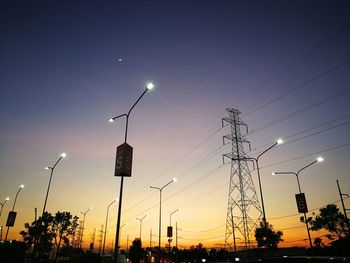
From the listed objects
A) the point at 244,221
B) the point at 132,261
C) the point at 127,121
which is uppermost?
the point at 127,121

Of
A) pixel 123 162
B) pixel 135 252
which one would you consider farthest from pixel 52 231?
pixel 123 162

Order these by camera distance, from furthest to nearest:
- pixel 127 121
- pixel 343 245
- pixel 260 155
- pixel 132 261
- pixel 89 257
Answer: pixel 132 261 → pixel 343 245 → pixel 89 257 → pixel 260 155 → pixel 127 121

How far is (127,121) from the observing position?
21.5m

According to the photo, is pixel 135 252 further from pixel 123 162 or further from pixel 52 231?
pixel 123 162

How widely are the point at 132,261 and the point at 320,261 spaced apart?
125338 mm

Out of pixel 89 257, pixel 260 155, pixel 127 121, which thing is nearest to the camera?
pixel 127 121

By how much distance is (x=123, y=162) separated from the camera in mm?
16688

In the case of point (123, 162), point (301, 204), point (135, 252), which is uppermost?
point (123, 162)

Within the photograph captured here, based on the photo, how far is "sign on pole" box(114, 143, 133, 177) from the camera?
16562mm

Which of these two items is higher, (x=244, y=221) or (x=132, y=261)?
(x=244, y=221)

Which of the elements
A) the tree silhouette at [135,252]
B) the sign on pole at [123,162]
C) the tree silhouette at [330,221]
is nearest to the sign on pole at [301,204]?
the sign on pole at [123,162]

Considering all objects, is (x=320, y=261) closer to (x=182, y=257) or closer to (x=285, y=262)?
(x=285, y=262)

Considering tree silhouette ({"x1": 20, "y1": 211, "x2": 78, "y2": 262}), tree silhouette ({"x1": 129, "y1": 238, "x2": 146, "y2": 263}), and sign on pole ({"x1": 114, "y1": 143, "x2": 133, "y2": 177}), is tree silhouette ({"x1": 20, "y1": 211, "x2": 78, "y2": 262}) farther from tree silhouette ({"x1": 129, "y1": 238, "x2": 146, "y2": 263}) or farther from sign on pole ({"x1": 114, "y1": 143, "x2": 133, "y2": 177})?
sign on pole ({"x1": 114, "y1": 143, "x2": 133, "y2": 177})

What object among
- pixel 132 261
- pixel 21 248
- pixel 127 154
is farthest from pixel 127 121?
pixel 132 261
